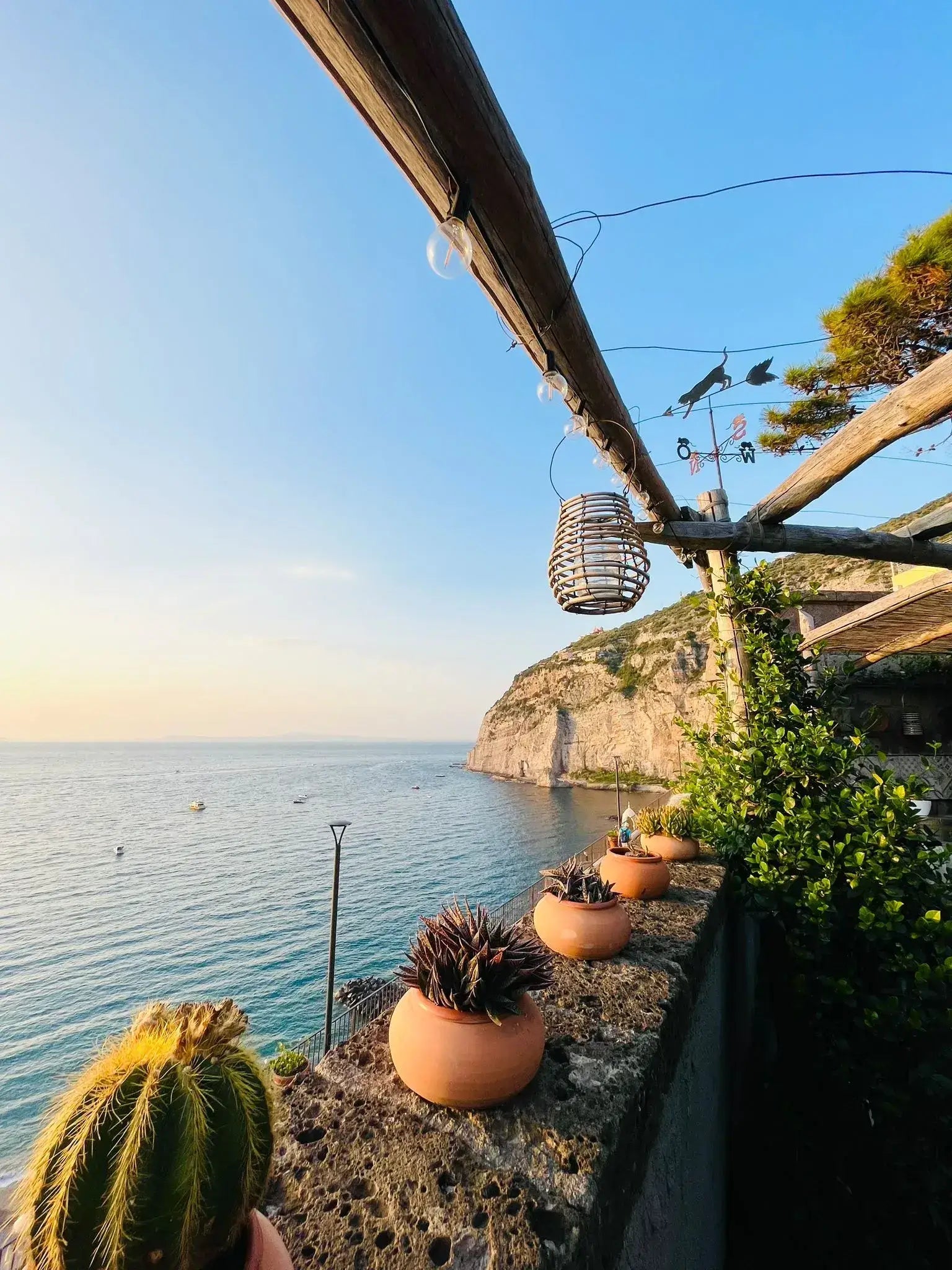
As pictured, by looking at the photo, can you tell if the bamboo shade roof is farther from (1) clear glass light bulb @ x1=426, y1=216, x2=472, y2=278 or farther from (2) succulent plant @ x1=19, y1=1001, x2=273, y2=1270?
(2) succulent plant @ x1=19, y1=1001, x2=273, y2=1270

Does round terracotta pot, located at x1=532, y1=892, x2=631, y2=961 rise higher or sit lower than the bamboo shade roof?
lower

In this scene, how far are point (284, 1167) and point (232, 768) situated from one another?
126727mm

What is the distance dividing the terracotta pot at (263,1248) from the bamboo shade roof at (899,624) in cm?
398

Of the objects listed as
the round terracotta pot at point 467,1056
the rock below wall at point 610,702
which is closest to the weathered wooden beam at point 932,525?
the round terracotta pot at point 467,1056

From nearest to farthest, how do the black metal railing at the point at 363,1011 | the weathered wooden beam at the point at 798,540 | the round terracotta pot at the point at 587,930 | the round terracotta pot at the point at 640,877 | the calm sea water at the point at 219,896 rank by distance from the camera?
the round terracotta pot at the point at 587,930, the round terracotta pot at the point at 640,877, the weathered wooden beam at the point at 798,540, the black metal railing at the point at 363,1011, the calm sea water at the point at 219,896

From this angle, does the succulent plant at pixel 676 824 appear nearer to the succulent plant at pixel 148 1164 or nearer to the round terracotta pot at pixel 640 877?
the round terracotta pot at pixel 640 877

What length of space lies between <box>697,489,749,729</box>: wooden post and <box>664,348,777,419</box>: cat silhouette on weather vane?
69 centimetres

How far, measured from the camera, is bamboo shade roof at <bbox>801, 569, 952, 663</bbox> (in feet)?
13.6

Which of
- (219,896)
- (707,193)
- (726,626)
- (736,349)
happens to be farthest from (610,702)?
(707,193)

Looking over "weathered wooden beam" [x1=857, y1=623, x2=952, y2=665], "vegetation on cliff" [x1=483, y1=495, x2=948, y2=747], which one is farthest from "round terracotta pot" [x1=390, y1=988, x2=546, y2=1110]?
"vegetation on cliff" [x1=483, y1=495, x2=948, y2=747]

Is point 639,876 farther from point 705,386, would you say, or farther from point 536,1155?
point 705,386

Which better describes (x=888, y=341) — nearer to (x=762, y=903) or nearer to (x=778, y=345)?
(x=778, y=345)

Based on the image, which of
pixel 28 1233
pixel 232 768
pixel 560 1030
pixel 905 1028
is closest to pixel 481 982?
pixel 560 1030

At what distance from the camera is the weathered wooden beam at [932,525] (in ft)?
9.93
